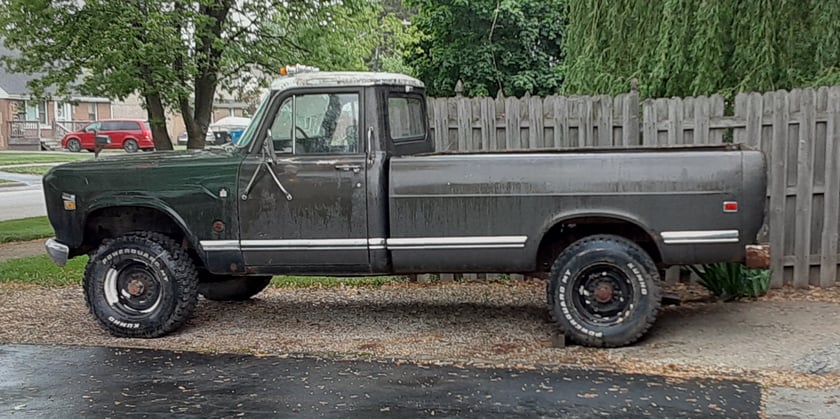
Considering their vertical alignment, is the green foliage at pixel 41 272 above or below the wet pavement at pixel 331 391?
above

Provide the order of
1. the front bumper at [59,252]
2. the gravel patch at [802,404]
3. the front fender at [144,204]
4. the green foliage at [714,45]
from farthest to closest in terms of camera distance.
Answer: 1. the green foliage at [714,45]
2. the front bumper at [59,252]
3. the front fender at [144,204]
4. the gravel patch at [802,404]

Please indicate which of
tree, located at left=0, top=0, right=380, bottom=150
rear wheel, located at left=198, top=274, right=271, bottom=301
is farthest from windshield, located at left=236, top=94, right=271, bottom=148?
tree, located at left=0, top=0, right=380, bottom=150

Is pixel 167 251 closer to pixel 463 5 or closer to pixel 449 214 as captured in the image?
pixel 449 214

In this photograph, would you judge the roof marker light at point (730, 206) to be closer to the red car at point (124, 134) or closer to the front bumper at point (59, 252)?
the front bumper at point (59, 252)

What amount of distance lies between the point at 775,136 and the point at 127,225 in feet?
19.8

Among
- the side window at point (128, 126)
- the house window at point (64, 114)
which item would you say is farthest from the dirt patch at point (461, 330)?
the house window at point (64, 114)

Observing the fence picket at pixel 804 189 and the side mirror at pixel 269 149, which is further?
the fence picket at pixel 804 189

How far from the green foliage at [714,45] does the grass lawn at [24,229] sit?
9844 mm

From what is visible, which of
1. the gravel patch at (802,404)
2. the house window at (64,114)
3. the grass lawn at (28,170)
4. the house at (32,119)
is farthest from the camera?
the house window at (64,114)

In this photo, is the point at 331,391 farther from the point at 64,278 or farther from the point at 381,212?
the point at 64,278

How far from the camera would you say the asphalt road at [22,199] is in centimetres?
1870

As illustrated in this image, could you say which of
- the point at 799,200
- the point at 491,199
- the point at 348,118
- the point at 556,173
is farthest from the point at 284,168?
the point at 799,200

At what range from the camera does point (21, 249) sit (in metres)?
12.9

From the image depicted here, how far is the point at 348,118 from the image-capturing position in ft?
22.1
